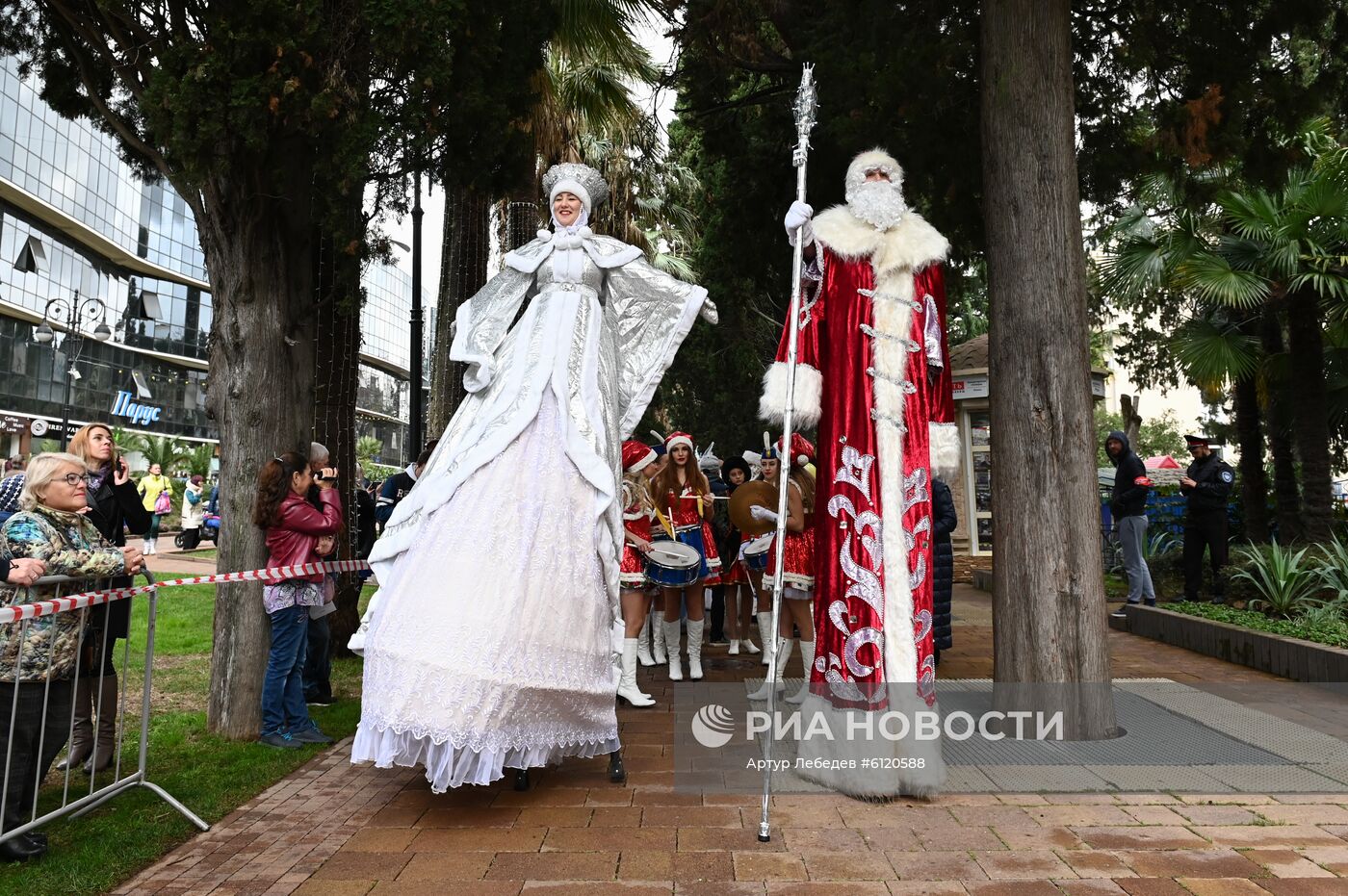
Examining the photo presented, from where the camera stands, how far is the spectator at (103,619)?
412 centimetres

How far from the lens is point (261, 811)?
12.8 ft

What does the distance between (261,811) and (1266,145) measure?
7414mm

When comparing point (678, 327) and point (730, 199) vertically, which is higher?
point (730, 199)

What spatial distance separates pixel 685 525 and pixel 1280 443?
834cm

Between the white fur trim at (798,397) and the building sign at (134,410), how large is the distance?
48973 millimetres

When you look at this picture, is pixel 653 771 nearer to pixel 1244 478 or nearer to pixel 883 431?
pixel 883 431

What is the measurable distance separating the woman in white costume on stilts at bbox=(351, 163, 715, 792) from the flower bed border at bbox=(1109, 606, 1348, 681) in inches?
192

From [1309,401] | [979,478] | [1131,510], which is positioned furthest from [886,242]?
[979,478]

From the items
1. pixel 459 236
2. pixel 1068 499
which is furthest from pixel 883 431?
pixel 459 236

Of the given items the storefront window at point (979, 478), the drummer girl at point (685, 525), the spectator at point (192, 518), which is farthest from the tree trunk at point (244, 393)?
the spectator at point (192, 518)

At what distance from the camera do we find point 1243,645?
7074 mm

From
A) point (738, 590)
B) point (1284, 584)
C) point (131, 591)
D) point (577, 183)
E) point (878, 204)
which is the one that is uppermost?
point (577, 183)

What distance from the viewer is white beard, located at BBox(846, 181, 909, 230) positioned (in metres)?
4.50

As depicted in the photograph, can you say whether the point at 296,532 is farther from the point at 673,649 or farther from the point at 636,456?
the point at 673,649
